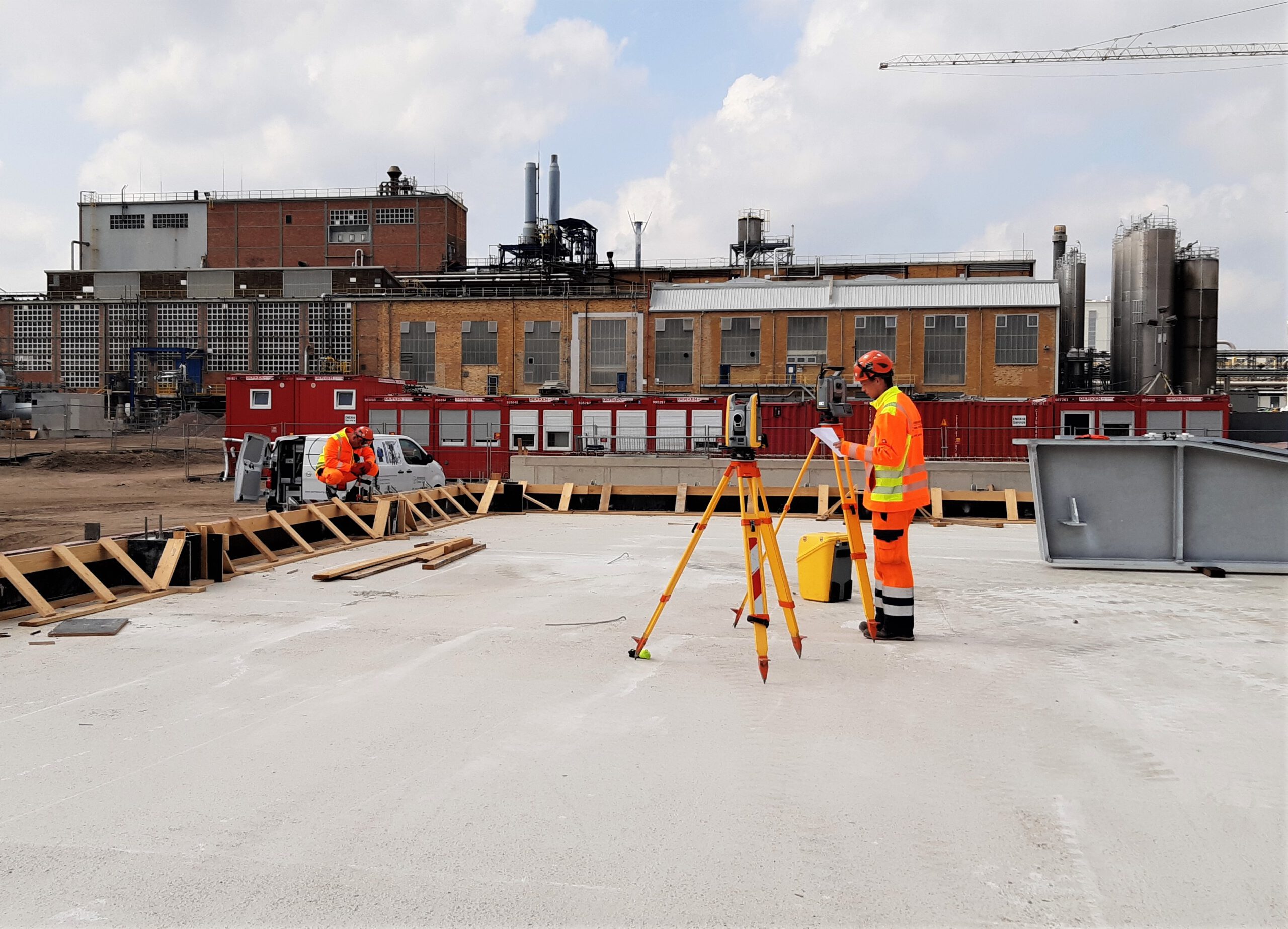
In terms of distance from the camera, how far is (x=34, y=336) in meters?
63.1

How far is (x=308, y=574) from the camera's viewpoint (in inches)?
427

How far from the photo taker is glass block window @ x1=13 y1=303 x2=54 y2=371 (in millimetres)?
62938

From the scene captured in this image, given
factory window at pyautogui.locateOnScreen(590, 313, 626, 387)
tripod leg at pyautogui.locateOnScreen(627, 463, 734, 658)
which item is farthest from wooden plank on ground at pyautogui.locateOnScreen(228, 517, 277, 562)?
factory window at pyautogui.locateOnScreen(590, 313, 626, 387)

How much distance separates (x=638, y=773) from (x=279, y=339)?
6199 cm

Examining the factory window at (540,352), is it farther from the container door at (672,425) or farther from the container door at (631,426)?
the container door at (672,425)

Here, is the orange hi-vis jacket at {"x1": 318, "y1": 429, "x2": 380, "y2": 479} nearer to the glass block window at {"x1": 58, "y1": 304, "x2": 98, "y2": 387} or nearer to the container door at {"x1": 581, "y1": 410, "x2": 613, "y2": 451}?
the container door at {"x1": 581, "y1": 410, "x2": 613, "y2": 451}

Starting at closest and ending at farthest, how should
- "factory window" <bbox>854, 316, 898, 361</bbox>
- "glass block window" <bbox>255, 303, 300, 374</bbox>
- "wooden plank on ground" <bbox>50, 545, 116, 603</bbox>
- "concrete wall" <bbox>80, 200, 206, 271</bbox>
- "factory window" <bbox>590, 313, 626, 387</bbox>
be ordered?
"wooden plank on ground" <bbox>50, 545, 116, 603</bbox> < "factory window" <bbox>854, 316, 898, 361</bbox> < "factory window" <bbox>590, 313, 626, 387</bbox> < "glass block window" <bbox>255, 303, 300, 374</bbox> < "concrete wall" <bbox>80, 200, 206, 271</bbox>

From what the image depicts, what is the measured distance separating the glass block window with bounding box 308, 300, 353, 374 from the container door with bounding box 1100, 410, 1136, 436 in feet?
144

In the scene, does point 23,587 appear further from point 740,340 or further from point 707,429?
point 740,340

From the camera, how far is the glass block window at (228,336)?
201 feet

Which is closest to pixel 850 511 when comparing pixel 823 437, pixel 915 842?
pixel 823 437

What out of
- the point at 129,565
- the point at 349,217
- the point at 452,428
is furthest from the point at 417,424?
the point at 349,217

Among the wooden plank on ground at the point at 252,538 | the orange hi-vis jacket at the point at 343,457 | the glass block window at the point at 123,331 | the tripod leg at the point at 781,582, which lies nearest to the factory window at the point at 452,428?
the orange hi-vis jacket at the point at 343,457

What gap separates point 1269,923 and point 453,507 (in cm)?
1637
